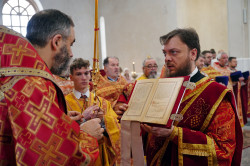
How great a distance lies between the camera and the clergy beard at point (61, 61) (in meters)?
1.90

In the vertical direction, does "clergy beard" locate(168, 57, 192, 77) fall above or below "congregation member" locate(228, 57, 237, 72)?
below

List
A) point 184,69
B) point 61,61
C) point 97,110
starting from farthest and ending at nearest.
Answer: point 97,110 → point 184,69 → point 61,61

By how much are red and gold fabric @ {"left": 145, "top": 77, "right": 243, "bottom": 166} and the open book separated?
0.96ft

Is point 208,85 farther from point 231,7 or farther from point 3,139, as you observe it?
point 231,7

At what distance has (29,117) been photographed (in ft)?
4.87

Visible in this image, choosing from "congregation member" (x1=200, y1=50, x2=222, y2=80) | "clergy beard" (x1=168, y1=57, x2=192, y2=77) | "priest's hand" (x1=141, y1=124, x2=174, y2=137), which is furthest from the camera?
"congregation member" (x1=200, y1=50, x2=222, y2=80)

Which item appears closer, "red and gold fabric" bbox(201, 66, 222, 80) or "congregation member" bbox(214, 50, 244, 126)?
"red and gold fabric" bbox(201, 66, 222, 80)

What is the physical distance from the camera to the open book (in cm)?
183

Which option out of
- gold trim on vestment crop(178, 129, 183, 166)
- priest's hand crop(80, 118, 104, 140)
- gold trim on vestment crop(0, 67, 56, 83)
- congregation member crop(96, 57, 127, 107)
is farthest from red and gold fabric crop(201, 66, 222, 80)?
gold trim on vestment crop(0, 67, 56, 83)

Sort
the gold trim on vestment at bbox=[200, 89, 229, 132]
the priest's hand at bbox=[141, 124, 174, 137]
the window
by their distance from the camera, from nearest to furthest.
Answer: the priest's hand at bbox=[141, 124, 174, 137] → the gold trim on vestment at bbox=[200, 89, 229, 132] → the window

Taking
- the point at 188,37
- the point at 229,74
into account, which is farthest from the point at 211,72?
the point at 188,37

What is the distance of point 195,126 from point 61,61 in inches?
43.8

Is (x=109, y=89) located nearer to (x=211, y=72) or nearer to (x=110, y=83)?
(x=110, y=83)

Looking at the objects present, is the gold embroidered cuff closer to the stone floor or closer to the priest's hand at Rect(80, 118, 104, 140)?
the priest's hand at Rect(80, 118, 104, 140)
